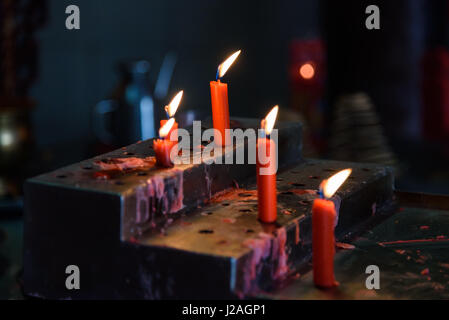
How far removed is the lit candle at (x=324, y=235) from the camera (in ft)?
3.98

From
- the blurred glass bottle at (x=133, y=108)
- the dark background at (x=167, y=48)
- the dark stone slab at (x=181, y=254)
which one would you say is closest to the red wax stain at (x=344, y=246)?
the dark stone slab at (x=181, y=254)

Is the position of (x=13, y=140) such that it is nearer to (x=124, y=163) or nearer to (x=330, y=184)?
(x=124, y=163)

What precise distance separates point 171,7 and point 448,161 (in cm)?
248

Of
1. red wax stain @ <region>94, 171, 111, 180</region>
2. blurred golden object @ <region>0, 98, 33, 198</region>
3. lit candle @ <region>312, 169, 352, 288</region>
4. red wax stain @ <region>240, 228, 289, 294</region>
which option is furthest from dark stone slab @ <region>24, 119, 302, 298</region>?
blurred golden object @ <region>0, 98, 33, 198</region>

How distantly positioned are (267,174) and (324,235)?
0.17m

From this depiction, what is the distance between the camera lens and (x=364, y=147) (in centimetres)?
317

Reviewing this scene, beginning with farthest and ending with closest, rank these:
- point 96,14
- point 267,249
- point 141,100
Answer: point 96,14 < point 141,100 < point 267,249

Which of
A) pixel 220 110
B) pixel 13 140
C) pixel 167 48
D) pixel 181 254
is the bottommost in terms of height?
pixel 13 140

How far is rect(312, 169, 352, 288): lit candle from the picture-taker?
3.98 feet

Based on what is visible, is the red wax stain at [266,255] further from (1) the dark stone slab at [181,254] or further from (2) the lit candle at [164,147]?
(2) the lit candle at [164,147]

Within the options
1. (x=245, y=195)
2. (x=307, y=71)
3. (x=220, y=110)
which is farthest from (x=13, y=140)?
(x=245, y=195)

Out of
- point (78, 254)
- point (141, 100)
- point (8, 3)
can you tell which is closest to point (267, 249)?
point (78, 254)

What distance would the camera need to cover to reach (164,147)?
146 centimetres
